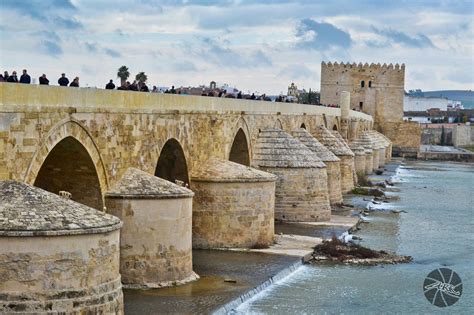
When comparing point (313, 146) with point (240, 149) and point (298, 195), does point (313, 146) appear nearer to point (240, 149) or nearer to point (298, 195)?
point (298, 195)

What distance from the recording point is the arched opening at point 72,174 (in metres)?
15.5

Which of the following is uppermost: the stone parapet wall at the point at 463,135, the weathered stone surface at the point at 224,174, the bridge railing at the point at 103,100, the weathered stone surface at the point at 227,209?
the bridge railing at the point at 103,100

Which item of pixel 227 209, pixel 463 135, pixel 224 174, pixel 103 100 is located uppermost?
pixel 103 100

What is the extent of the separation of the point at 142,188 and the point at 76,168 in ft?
3.80

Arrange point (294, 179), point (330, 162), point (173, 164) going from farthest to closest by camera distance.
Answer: point (330, 162), point (294, 179), point (173, 164)

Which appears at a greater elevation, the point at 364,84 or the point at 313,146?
the point at 364,84

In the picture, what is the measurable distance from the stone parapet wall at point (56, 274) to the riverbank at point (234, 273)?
2.16m

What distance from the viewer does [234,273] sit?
17703 mm

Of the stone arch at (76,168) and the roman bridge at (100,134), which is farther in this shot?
the stone arch at (76,168)

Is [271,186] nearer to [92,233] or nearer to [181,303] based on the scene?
[181,303]

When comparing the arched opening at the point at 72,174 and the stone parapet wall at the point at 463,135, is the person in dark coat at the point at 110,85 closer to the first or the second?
the arched opening at the point at 72,174

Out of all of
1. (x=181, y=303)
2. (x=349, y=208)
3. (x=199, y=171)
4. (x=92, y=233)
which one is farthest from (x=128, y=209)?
(x=349, y=208)

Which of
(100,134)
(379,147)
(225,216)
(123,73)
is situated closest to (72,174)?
(100,134)

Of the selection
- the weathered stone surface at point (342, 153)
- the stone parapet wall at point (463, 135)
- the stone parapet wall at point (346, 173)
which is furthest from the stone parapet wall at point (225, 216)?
the stone parapet wall at point (463, 135)
